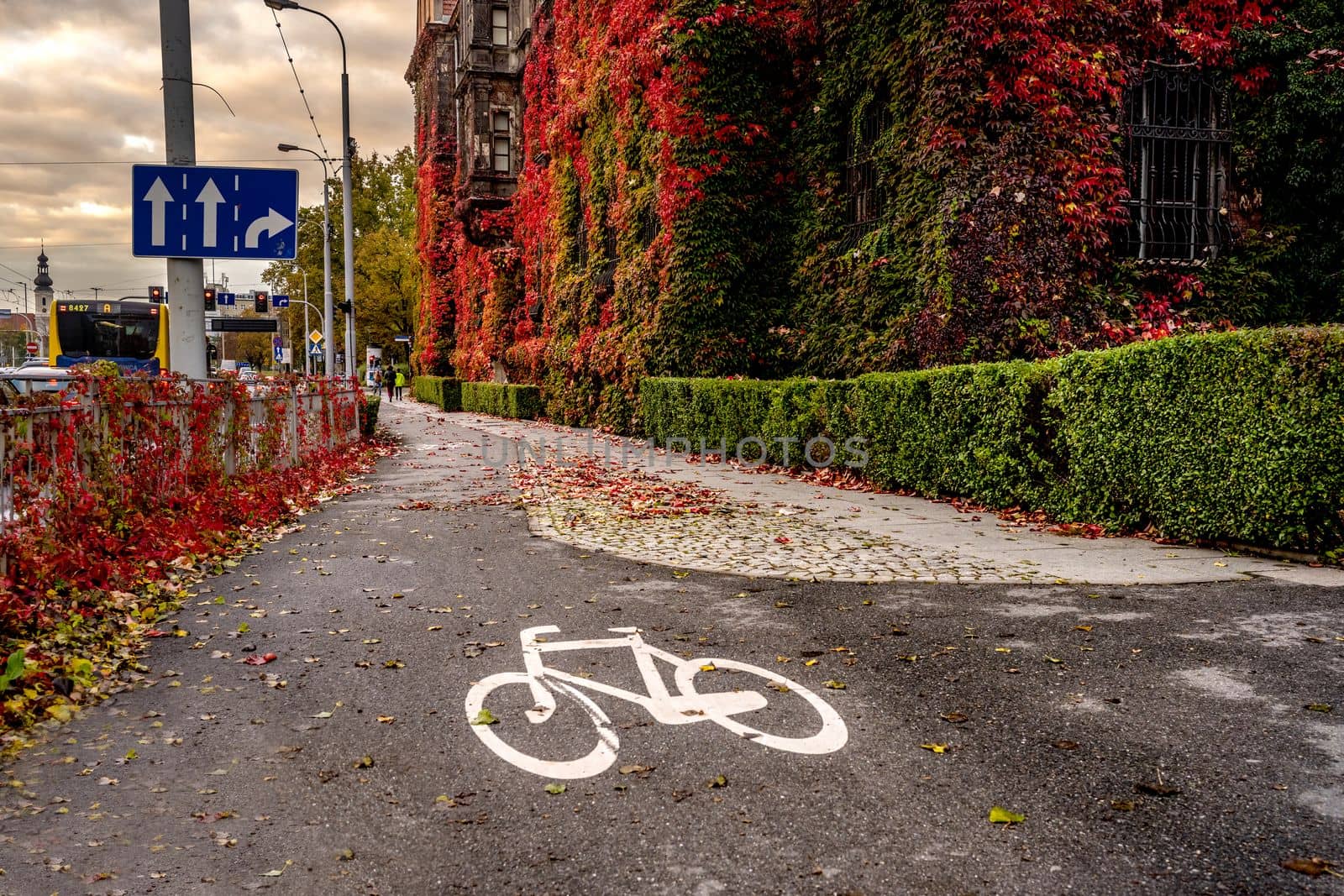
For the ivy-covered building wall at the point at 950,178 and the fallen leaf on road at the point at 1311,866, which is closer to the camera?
the fallen leaf on road at the point at 1311,866

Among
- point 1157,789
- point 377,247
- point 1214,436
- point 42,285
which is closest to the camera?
point 1157,789

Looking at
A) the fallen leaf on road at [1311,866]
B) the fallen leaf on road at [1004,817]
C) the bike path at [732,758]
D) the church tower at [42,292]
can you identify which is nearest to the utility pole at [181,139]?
the bike path at [732,758]

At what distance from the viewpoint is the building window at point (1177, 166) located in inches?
624

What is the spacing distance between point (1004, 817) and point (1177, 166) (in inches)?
624

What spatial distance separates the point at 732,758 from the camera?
4.05 m

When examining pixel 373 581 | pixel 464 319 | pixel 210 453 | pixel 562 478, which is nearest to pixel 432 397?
pixel 464 319

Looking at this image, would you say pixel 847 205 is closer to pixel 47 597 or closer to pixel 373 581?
pixel 373 581

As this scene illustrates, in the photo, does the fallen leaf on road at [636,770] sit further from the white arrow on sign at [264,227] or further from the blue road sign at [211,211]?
the white arrow on sign at [264,227]

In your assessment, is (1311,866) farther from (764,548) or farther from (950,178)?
(950,178)

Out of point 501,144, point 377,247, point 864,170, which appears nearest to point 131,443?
point 864,170

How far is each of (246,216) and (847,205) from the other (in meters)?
12.8

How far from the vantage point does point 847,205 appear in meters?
18.9

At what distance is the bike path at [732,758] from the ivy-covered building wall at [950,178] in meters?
9.03

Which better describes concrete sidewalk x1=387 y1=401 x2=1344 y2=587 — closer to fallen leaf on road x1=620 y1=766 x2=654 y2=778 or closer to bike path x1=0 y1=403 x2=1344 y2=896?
bike path x1=0 y1=403 x2=1344 y2=896
